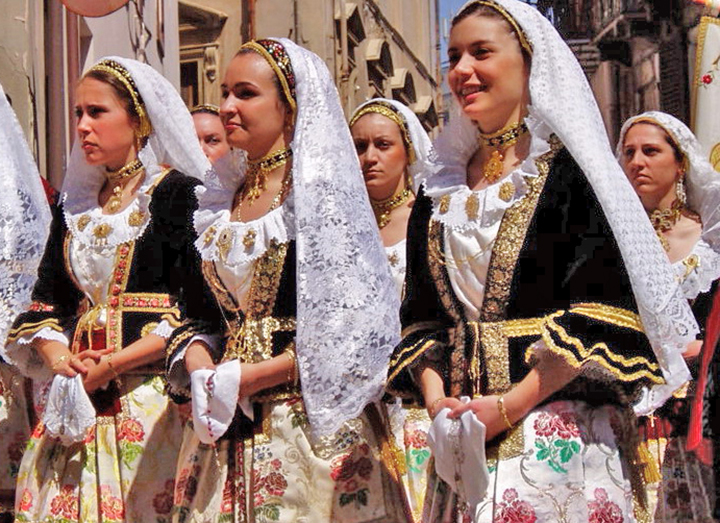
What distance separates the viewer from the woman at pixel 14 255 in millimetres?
5453

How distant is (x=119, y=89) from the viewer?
5039 mm

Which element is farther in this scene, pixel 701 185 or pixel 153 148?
pixel 701 185

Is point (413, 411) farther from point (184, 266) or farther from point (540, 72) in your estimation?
point (540, 72)

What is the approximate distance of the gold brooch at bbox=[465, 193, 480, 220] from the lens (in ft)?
12.4

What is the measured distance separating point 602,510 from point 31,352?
2.37 meters

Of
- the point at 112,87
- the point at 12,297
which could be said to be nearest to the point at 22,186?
the point at 12,297

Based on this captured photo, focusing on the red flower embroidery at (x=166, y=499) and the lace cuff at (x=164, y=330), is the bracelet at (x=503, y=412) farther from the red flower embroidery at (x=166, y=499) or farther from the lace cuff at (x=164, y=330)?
the red flower embroidery at (x=166, y=499)

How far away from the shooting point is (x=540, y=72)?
Result: 3.72 metres

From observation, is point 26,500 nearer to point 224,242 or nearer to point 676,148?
point 224,242

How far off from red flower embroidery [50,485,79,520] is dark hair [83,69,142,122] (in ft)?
4.37

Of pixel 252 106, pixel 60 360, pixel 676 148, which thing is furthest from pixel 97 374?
pixel 676 148

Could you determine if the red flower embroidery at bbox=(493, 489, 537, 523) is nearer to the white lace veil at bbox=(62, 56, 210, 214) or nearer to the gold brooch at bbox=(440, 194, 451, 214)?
the gold brooch at bbox=(440, 194, 451, 214)

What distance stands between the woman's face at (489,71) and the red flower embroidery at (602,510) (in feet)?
3.45

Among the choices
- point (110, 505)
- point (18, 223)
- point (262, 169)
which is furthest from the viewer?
point (18, 223)
